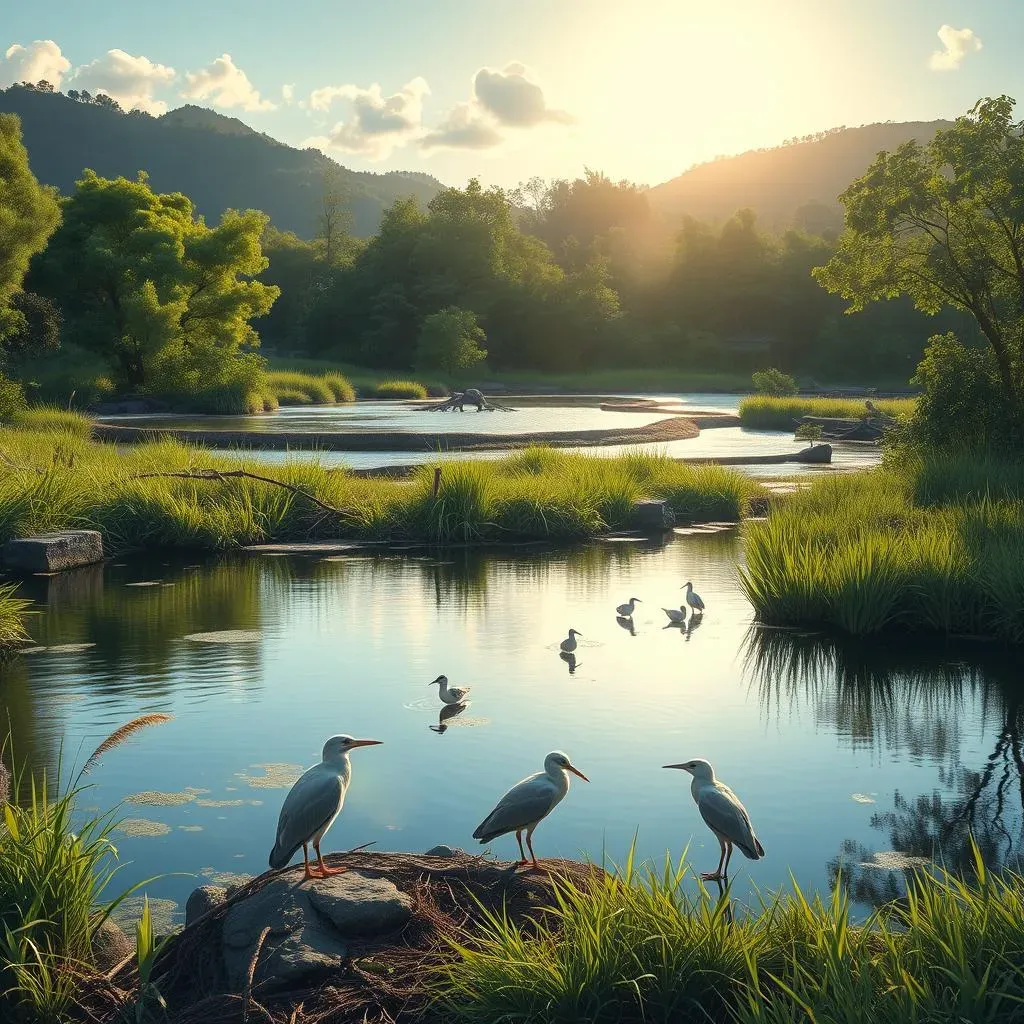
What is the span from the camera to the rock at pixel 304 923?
3953mm

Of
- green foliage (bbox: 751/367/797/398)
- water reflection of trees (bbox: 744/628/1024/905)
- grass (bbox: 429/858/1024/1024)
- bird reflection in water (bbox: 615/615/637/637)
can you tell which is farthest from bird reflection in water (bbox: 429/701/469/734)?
green foliage (bbox: 751/367/797/398)

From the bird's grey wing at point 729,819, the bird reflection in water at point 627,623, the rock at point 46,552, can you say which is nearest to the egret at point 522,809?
the bird's grey wing at point 729,819

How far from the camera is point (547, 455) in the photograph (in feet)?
64.5

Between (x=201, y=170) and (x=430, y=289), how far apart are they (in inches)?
3385

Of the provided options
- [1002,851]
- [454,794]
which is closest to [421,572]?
[454,794]

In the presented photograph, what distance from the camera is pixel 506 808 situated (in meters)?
4.79

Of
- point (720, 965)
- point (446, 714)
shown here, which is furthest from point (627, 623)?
point (720, 965)

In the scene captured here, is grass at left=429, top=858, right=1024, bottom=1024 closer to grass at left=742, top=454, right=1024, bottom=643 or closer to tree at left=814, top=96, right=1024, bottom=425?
grass at left=742, top=454, right=1024, bottom=643

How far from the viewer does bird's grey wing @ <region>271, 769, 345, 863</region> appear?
4469mm

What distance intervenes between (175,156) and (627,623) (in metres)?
152

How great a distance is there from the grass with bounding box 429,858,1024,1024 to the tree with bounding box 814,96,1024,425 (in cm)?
1486

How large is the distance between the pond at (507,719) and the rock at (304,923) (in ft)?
3.78

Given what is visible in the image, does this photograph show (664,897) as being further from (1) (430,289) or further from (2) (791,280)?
(2) (791,280)

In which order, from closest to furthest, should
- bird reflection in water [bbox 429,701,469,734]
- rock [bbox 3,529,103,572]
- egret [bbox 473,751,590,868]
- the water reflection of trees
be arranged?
egret [bbox 473,751,590,868], the water reflection of trees, bird reflection in water [bbox 429,701,469,734], rock [bbox 3,529,103,572]
